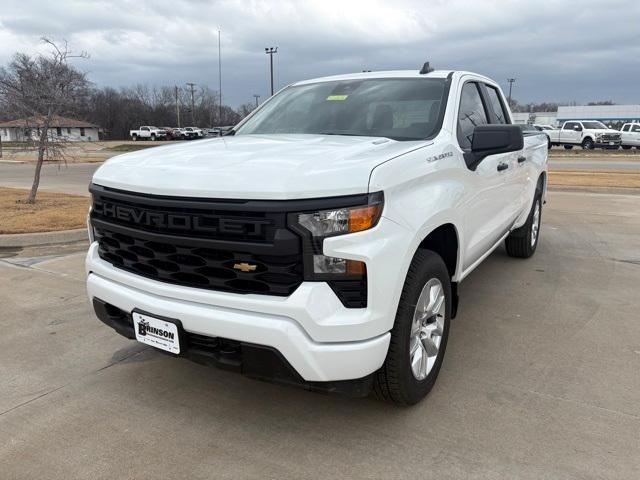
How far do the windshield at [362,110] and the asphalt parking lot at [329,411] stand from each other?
5.35 feet

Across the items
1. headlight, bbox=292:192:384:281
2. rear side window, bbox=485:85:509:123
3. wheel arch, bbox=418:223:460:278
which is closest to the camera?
headlight, bbox=292:192:384:281

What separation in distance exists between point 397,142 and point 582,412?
1.83 metres

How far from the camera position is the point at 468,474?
2.44 metres

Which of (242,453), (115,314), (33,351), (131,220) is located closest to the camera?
(242,453)

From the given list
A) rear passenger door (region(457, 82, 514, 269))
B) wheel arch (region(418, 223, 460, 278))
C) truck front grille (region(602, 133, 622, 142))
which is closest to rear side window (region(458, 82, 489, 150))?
rear passenger door (region(457, 82, 514, 269))

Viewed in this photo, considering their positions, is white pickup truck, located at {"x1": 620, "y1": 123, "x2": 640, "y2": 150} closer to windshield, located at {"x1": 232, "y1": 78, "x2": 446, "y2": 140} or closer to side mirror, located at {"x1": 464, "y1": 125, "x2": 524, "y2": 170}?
windshield, located at {"x1": 232, "y1": 78, "x2": 446, "y2": 140}

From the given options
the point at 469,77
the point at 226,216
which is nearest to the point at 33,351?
the point at 226,216

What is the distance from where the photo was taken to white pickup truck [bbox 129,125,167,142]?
7384 cm

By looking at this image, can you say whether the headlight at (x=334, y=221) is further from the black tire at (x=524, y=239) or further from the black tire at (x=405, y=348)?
the black tire at (x=524, y=239)

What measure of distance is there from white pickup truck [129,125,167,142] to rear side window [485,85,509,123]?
72.5 m

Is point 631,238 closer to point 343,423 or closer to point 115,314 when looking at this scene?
point 343,423

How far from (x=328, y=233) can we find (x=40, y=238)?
20.2 ft

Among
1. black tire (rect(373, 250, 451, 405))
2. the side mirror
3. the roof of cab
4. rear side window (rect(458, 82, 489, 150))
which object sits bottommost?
black tire (rect(373, 250, 451, 405))

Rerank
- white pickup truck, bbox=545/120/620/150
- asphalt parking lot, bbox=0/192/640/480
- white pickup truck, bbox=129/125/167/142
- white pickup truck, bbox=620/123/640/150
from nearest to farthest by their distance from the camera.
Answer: asphalt parking lot, bbox=0/192/640/480
white pickup truck, bbox=545/120/620/150
white pickup truck, bbox=620/123/640/150
white pickup truck, bbox=129/125/167/142
